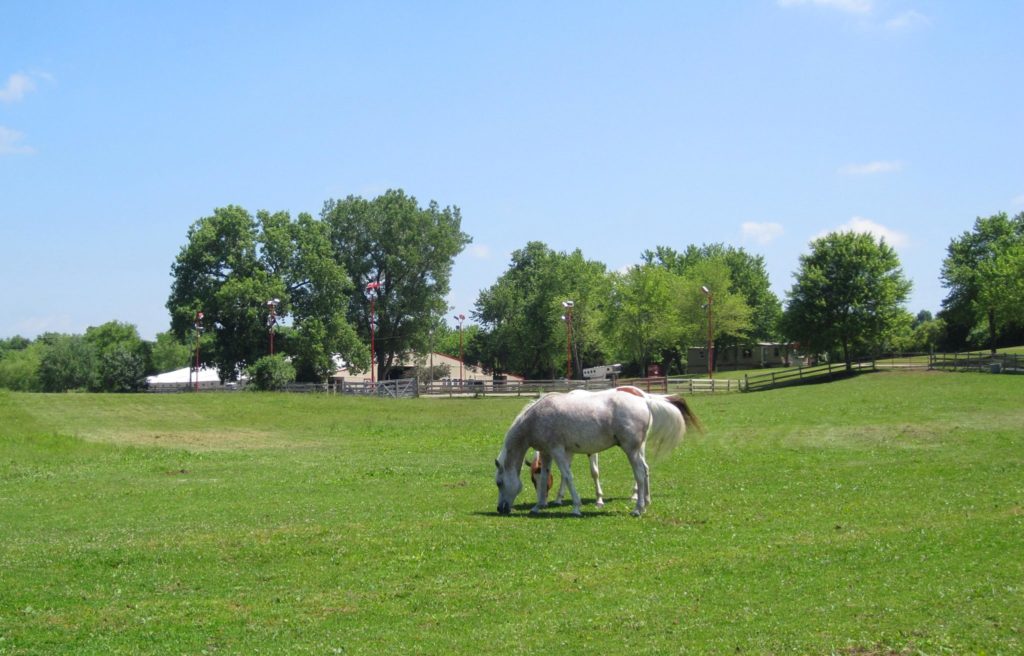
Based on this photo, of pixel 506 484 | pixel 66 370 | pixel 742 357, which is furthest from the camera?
pixel 742 357

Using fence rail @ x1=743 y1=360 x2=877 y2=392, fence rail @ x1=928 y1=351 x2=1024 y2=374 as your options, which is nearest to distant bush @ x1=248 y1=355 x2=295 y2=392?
fence rail @ x1=743 y1=360 x2=877 y2=392

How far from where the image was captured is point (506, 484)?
705 inches

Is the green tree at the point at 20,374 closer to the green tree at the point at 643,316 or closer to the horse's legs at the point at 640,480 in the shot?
the green tree at the point at 643,316

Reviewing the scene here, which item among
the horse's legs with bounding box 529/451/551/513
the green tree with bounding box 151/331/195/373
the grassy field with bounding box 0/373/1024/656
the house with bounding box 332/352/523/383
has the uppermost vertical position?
the green tree with bounding box 151/331/195/373

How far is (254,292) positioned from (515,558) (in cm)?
7016

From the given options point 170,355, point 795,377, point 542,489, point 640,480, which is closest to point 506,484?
point 542,489

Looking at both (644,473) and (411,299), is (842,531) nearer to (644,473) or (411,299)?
(644,473)

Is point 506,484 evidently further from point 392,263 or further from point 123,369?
point 123,369

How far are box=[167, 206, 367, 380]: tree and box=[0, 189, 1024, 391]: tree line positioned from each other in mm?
129

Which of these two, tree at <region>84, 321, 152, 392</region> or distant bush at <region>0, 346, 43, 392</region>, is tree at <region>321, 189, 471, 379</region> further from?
distant bush at <region>0, 346, 43, 392</region>

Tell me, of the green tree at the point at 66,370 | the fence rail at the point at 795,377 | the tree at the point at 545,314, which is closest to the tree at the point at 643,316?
the tree at the point at 545,314

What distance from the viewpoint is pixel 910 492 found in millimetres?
18562

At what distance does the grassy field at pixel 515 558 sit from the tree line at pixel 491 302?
4820cm

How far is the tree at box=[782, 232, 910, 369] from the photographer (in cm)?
7550
